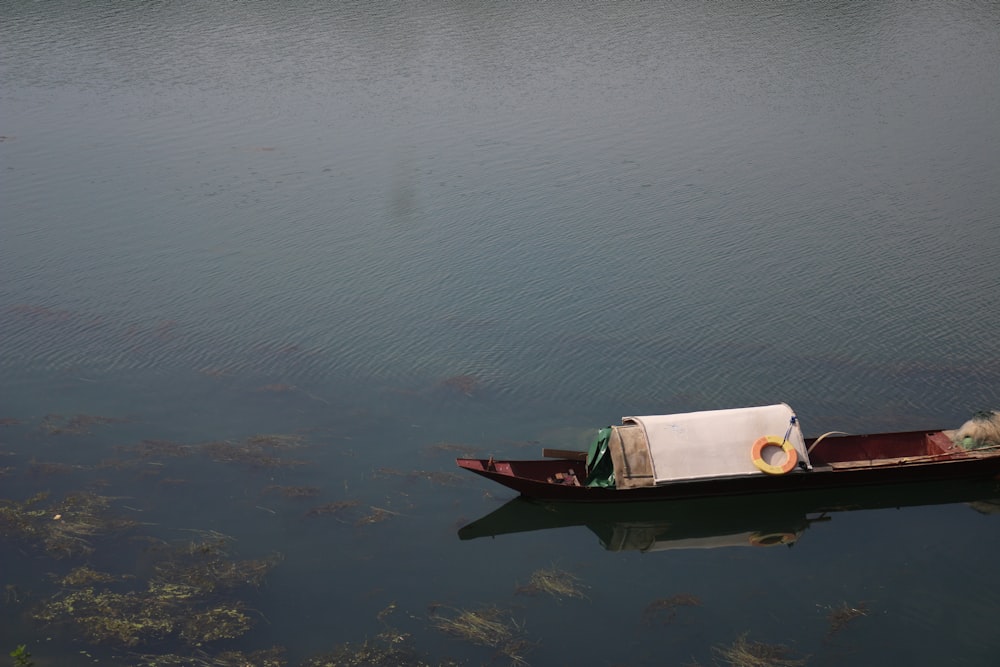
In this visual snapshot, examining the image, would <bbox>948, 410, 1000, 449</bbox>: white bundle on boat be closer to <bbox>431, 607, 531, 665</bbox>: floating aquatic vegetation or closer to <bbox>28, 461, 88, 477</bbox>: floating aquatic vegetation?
<bbox>431, 607, 531, 665</bbox>: floating aquatic vegetation

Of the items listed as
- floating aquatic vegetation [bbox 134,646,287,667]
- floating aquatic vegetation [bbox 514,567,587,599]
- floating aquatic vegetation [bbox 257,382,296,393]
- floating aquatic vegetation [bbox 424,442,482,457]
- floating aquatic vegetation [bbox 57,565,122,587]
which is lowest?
floating aquatic vegetation [bbox 134,646,287,667]

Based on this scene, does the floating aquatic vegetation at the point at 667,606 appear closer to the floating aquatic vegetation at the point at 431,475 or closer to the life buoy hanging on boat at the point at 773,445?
the life buoy hanging on boat at the point at 773,445

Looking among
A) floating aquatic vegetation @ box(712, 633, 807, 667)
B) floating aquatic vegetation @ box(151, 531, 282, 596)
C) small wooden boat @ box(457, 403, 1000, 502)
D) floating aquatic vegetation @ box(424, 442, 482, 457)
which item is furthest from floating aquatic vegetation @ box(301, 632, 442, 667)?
floating aquatic vegetation @ box(424, 442, 482, 457)

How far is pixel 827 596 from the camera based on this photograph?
43.0 feet

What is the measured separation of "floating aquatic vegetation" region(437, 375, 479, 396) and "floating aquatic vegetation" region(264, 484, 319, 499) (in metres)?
3.45

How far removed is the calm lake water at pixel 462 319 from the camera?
12.8 m

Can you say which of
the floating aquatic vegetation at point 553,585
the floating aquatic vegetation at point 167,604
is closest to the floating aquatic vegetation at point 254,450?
the floating aquatic vegetation at point 167,604

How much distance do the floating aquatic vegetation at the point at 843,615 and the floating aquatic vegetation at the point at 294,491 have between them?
7.42m

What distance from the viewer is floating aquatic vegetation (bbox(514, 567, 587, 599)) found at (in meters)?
13.1

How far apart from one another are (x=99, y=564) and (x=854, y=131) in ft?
75.5

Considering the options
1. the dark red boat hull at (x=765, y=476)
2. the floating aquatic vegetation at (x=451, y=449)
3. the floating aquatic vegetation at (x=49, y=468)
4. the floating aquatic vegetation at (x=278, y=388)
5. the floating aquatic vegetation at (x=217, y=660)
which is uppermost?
the floating aquatic vegetation at (x=278, y=388)

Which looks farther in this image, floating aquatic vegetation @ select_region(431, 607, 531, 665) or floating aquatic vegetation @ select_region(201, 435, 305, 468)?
floating aquatic vegetation @ select_region(201, 435, 305, 468)

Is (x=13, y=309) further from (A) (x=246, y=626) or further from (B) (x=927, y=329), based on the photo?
(B) (x=927, y=329)

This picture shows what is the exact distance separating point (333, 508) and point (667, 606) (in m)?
5.02
